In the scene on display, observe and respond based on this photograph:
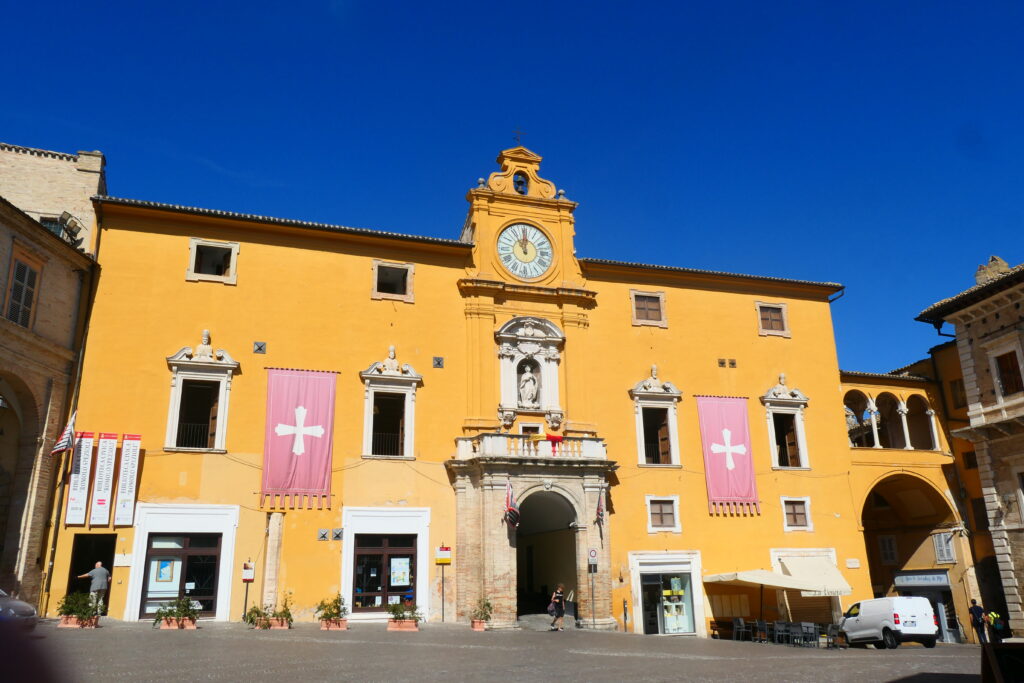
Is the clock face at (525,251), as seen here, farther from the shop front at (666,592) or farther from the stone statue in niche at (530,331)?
the shop front at (666,592)

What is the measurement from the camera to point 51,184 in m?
28.4

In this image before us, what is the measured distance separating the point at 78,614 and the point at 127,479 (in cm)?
429

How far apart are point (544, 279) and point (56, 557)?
60.2ft

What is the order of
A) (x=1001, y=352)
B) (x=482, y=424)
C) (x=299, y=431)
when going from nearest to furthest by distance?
(x=299, y=431) → (x=482, y=424) → (x=1001, y=352)

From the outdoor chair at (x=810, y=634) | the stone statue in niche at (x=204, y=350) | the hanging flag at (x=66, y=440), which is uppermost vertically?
the stone statue in niche at (x=204, y=350)

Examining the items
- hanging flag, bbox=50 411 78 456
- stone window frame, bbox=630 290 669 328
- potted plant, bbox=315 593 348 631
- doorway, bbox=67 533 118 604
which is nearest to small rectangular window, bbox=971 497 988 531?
stone window frame, bbox=630 290 669 328

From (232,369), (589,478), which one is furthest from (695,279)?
(232,369)

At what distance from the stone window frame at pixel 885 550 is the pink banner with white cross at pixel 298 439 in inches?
995

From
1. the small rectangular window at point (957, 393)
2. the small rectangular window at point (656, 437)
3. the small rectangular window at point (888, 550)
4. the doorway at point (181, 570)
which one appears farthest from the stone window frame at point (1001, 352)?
the doorway at point (181, 570)

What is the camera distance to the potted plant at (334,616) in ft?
77.6

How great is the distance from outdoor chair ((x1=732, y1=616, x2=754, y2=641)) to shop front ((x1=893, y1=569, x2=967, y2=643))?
34.5 ft

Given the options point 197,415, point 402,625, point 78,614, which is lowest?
point 402,625

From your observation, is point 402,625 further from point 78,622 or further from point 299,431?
point 78,622

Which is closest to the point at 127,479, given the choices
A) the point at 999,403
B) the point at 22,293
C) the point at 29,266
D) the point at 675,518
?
the point at 22,293
